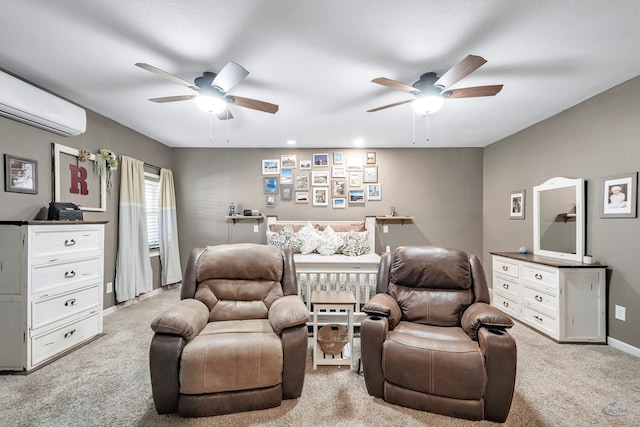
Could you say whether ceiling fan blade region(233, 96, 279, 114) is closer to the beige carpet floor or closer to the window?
the beige carpet floor

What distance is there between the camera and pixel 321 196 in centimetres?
523

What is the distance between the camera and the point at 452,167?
17.0 feet

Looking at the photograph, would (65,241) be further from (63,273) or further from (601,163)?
(601,163)

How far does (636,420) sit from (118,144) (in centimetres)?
583

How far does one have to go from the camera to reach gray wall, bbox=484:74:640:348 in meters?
2.66

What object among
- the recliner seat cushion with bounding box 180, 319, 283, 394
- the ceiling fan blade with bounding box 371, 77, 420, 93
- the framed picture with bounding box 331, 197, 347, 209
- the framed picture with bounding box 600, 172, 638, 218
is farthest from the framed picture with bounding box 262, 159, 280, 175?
the framed picture with bounding box 600, 172, 638, 218

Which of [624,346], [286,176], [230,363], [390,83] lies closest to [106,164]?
[286,176]

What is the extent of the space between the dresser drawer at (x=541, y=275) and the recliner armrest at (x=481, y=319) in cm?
139

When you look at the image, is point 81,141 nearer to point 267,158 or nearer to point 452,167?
Result: point 267,158

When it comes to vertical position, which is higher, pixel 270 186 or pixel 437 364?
pixel 270 186

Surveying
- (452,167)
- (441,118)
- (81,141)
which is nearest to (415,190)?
(452,167)

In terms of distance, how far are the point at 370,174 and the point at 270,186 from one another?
1904mm

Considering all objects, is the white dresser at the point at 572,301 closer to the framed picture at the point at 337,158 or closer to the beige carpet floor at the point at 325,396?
the beige carpet floor at the point at 325,396

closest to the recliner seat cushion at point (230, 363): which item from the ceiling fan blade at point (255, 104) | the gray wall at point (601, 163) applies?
the ceiling fan blade at point (255, 104)
